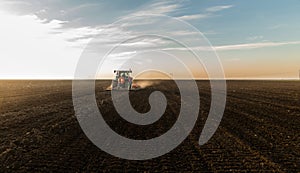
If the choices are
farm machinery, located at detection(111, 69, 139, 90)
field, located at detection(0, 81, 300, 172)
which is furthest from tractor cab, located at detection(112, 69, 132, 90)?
field, located at detection(0, 81, 300, 172)

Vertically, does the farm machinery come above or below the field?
above

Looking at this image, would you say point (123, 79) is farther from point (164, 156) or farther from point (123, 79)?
point (164, 156)

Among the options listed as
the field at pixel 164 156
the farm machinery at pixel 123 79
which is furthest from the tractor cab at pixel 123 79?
the field at pixel 164 156

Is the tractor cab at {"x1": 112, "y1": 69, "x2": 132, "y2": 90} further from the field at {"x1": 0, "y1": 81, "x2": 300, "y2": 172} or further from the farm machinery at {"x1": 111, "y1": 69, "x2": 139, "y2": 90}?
the field at {"x1": 0, "y1": 81, "x2": 300, "y2": 172}

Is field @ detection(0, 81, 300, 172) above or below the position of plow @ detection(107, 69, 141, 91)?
below

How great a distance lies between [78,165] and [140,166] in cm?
149

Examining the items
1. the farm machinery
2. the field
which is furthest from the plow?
the field

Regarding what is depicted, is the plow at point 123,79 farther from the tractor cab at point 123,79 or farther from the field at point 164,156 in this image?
the field at point 164,156

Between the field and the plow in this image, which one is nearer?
the field

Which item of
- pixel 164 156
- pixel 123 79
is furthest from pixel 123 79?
pixel 164 156

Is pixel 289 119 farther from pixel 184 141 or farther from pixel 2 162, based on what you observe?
pixel 2 162

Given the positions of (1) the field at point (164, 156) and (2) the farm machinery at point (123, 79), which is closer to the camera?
(1) the field at point (164, 156)

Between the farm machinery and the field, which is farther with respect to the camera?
the farm machinery

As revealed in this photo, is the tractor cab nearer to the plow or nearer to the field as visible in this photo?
the plow
